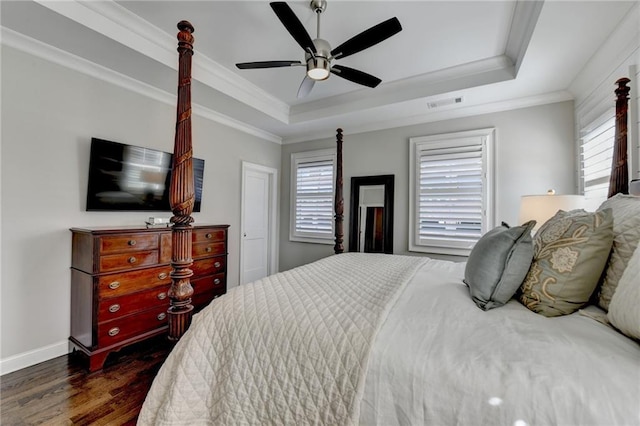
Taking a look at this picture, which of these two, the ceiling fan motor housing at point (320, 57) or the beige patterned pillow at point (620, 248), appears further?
the ceiling fan motor housing at point (320, 57)

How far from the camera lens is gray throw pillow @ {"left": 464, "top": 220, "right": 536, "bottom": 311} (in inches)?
47.1

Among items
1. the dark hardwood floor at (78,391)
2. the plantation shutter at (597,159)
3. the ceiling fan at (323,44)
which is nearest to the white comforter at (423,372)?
the dark hardwood floor at (78,391)

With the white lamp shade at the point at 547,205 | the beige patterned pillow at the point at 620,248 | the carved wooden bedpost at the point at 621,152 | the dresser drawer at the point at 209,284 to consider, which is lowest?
the dresser drawer at the point at 209,284

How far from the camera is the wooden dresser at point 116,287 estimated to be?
2.26 metres

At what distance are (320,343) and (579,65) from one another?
11.3ft

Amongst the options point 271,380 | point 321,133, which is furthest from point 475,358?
point 321,133

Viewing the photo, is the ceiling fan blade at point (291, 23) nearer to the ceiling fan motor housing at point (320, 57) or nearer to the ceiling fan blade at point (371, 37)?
the ceiling fan motor housing at point (320, 57)

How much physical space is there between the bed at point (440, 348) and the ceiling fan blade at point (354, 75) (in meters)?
1.73

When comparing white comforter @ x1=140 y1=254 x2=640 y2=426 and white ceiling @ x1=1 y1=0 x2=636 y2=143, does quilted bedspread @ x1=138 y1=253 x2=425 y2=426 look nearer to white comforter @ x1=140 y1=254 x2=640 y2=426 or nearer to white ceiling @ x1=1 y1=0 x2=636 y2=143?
white comforter @ x1=140 y1=254 x2=640 y2=426

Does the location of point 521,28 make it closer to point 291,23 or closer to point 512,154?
Result: point 512,154

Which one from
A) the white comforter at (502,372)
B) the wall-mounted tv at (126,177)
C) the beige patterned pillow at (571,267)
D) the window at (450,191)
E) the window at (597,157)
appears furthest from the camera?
the window at (450,191)

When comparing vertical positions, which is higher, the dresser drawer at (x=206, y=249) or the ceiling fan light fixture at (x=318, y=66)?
the ceiling fan light fixture at (x=318, y=66)

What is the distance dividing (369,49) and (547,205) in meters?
2.18

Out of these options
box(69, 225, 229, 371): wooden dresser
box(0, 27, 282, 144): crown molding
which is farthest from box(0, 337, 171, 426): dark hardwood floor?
box(0, 27, 282, 144): crown molding
